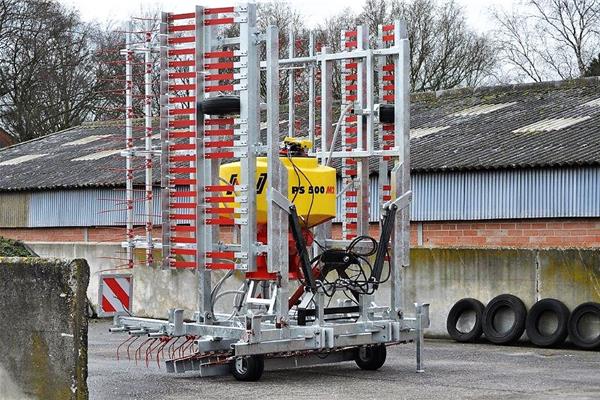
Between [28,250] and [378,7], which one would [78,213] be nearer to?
[28,250]

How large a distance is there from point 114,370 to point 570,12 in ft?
190

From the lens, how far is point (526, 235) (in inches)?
922

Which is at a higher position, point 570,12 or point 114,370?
point 570,12

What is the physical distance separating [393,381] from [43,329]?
4783 mm

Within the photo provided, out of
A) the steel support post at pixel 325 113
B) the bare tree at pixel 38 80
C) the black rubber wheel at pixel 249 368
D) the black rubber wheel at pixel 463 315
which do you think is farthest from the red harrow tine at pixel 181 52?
the bare tree at pixel 38 80

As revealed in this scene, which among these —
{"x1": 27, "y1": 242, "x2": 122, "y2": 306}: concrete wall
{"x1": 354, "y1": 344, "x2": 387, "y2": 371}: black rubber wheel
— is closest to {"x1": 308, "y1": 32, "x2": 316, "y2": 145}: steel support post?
{"x1": 354, "y1": 344, "x2": 387, "y2": 371}: black rubber wheel

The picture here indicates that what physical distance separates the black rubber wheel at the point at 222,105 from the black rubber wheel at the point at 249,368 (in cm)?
265

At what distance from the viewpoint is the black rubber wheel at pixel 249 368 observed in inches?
568

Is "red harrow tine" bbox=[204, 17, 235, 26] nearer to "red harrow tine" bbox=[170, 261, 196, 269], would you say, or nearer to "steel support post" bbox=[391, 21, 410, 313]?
"steel support post" bbox=[391, 21, 410, 313]

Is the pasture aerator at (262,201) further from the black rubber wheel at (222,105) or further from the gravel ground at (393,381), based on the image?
the gravel ground at (393,381)

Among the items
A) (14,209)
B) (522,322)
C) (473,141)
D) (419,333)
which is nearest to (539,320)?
(522,322)

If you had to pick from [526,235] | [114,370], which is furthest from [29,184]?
[114,370]

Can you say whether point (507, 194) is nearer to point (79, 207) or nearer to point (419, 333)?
point (419, 333)

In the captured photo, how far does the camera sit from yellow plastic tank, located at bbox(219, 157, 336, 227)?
47.7 ft
